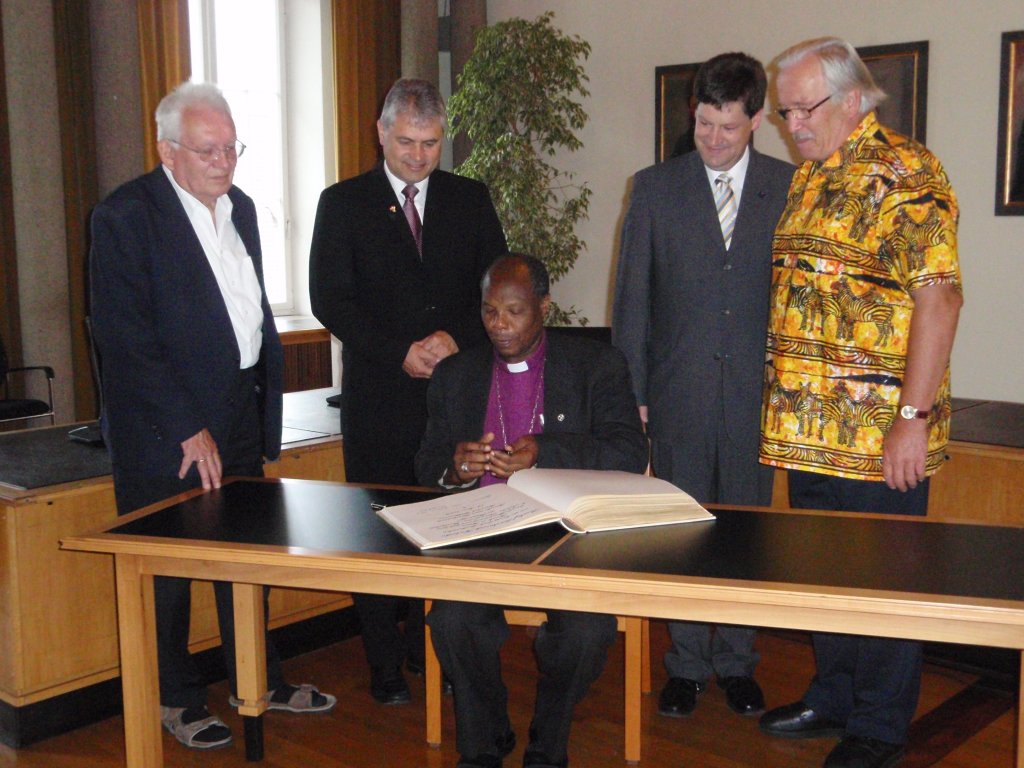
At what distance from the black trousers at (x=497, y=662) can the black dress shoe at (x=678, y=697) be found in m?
0.52

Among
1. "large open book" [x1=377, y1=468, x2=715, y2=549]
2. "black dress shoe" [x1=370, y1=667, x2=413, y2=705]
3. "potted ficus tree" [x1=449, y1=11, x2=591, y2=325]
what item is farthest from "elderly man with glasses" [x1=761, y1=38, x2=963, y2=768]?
"potted ficus tree" [x1=449, y1=11, x2=591, y2=325]

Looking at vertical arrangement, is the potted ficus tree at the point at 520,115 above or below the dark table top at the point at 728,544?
above

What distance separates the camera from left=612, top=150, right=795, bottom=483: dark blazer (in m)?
2.56

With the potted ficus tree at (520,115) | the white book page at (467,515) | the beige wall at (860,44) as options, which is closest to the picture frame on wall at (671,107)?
the beige wall at (860,44)

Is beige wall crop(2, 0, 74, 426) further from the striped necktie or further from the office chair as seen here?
the striped necktie

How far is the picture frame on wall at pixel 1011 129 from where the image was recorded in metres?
4.98

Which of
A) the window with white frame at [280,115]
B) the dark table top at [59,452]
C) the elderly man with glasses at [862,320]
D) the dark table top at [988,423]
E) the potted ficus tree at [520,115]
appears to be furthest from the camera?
the window with white frame at [280,115]

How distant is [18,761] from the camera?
257 cm

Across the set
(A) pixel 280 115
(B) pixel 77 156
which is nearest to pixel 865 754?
(B) pixel 77 156

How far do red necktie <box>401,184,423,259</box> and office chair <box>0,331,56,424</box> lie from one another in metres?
2.77

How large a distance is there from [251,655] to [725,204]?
159 centimetres

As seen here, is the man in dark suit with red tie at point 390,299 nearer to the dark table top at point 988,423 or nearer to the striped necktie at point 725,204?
the striped necktie at point 725,204

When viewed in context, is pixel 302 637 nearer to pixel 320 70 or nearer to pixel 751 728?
pixel 751 728

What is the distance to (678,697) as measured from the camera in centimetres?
276
